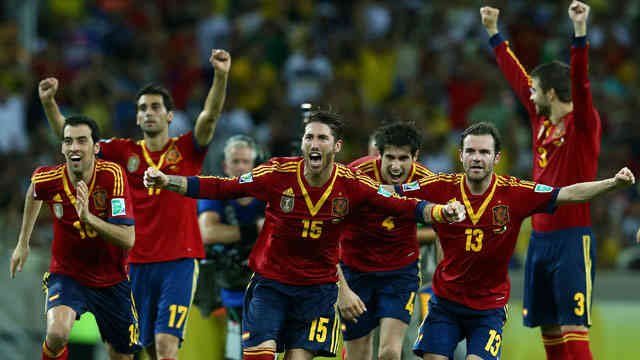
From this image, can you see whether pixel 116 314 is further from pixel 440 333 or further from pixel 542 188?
pixel 542 188

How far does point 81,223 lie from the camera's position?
25.1ft

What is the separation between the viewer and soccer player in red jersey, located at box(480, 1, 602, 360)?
297 inches

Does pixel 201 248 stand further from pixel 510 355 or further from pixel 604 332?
pixel 604 332

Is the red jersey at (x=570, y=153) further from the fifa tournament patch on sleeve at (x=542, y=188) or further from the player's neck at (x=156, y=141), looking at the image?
the player's neck at (x=156, y=141)

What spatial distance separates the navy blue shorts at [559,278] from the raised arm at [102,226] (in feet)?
9.80

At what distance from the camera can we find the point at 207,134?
27.4 feet

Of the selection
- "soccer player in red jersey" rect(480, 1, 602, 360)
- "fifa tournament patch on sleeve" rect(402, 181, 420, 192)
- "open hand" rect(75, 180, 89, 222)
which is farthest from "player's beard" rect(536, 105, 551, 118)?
"open hand" rect(75, 180, 89, 222)

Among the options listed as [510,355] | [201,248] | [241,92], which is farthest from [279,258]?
[241,92]

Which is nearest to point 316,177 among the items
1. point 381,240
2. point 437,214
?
point 437,214

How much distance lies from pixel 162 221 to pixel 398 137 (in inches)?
78.5

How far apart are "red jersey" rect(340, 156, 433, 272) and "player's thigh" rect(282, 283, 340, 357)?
85cm

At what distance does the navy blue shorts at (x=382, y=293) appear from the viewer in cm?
799

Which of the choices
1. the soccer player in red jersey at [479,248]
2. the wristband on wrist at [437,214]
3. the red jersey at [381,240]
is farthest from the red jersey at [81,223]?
the soccer player in red jersey at [479,248]

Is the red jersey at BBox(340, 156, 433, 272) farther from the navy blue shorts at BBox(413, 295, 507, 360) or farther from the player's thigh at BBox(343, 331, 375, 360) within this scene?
the navy blue shorts at BBox(413, 295, 507, 360)
